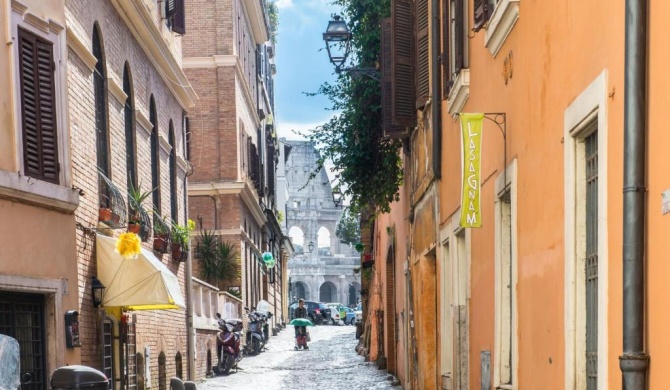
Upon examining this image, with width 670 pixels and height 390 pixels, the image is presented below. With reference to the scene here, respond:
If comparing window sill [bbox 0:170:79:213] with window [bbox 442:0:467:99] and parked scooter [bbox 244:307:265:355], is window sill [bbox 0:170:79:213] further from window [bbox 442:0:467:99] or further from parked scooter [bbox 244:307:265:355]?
parked scooter [bbox 244:307:265:355]

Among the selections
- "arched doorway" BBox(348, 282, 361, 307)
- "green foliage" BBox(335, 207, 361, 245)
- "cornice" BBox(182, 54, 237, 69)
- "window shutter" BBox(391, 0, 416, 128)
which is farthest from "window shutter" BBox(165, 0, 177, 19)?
"arched doorway" BBox(348, 282, 361, 307)

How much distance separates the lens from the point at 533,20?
8172 mm

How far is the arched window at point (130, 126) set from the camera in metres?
17.5

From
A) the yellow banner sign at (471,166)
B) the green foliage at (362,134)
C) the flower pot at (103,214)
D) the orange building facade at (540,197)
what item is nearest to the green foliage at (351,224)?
the green foliage at (362,134)

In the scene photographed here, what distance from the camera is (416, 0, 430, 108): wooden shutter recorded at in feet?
52.5

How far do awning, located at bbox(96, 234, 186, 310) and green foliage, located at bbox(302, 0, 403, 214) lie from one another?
7037 mm

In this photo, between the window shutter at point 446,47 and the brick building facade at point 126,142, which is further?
the brick building facade at point 126,142

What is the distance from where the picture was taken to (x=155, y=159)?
20.0 metres

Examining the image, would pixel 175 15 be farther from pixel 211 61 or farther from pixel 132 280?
pixel 211 61

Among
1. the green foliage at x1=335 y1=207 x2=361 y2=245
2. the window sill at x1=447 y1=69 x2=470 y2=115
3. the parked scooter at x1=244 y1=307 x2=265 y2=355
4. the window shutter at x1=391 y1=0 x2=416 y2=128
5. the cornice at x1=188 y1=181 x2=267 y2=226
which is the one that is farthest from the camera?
the cornice at x1=188 y1=181 x2=267 y2=226

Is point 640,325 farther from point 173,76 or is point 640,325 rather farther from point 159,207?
point 173,76

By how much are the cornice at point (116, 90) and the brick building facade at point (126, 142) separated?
0.07 ft

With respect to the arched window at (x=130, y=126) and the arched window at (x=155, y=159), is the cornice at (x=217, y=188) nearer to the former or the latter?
the arched window at (x=155, y=159)

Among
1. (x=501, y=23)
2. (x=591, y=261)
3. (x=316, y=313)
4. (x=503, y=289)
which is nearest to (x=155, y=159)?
(x=503, y=289)
